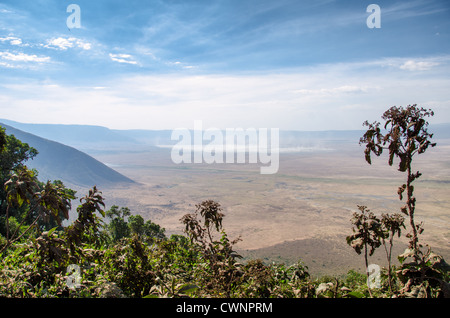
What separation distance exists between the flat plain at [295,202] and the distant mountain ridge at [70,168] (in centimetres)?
895

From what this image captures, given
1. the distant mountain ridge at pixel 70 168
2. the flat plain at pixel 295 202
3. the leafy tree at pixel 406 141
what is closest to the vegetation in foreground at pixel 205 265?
the leafy tree at pixel 406 141

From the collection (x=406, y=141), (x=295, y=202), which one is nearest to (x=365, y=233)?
(x=406, y=141)

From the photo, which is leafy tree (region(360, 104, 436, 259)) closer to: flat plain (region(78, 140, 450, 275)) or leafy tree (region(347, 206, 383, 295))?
leafy tree (region(347, 206, 383, 295))

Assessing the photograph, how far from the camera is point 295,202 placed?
6519 cm

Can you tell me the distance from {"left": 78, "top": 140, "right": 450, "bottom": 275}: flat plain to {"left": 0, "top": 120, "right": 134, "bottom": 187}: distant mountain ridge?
8.95m

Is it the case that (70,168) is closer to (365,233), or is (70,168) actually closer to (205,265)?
(205,265)

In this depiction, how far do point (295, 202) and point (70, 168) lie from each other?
81066 millimetres

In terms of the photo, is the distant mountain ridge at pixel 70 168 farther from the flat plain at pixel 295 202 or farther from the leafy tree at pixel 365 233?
the leafy tree at pixel 365 233

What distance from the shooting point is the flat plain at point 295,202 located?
36.6 metres

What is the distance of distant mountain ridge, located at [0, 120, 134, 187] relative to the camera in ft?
307

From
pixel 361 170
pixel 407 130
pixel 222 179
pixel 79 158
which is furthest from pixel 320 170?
A: pixel 407 130

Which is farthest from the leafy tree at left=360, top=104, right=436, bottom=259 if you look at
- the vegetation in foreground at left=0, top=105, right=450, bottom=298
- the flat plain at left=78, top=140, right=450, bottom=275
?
Answer: the flat plain at left=78, top=140, right=450, bottom=275
